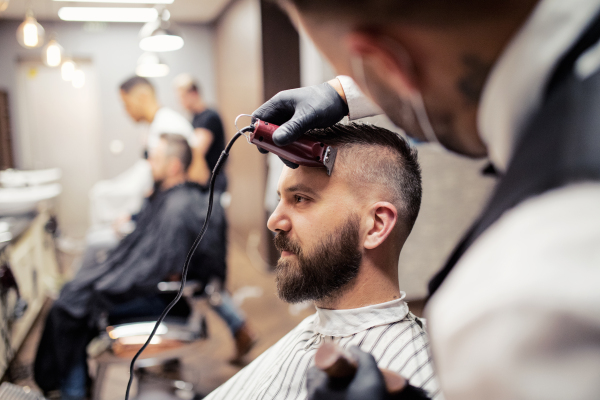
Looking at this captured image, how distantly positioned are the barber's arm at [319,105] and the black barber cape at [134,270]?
153 cm

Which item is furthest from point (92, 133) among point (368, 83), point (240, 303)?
point (368, 83)

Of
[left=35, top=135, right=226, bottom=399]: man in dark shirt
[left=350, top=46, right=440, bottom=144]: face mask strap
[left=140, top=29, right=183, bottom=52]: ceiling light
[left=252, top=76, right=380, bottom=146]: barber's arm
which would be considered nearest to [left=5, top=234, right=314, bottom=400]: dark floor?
[left=35, top=135, right=226, bottom=399]: man in dark shirt

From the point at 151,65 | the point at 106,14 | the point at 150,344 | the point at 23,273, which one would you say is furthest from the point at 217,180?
the point at 106,14

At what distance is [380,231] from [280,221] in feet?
0.70

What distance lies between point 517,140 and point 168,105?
6408mm

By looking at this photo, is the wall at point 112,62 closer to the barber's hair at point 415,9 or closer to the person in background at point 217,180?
the person in background at point 217,180

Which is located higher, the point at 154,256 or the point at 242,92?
the point at 242,92

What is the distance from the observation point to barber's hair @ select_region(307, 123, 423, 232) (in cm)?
91

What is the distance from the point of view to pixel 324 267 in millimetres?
915

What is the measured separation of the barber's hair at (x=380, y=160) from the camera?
35.9 inches

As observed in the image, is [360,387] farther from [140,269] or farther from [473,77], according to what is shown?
[140,269]

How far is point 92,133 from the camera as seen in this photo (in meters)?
6.13

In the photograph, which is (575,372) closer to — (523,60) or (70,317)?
(523,60)

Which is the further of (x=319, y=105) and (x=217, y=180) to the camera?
(x=217, y=180)
